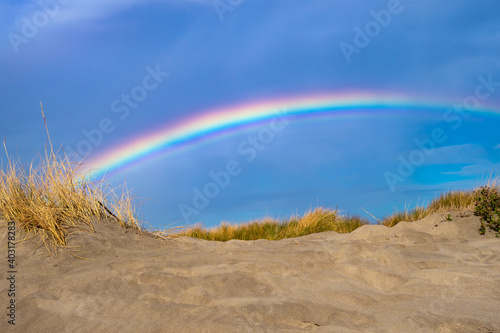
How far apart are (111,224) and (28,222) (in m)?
0.98

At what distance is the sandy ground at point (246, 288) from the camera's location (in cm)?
308

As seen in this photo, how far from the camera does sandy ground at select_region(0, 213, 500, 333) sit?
308cm

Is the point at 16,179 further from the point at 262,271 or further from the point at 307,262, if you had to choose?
the point at 307,262

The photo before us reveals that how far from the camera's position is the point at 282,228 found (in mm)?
8734

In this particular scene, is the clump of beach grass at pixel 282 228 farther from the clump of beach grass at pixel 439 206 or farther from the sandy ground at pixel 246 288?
the sandy ground at pixel 246 288

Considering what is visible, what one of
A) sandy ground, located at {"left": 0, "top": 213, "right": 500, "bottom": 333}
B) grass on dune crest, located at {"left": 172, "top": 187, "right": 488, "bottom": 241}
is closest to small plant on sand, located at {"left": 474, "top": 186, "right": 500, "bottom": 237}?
grass on dune crest, located at {"left": 172, "top": 187, "right": 488, "bottom": 241}

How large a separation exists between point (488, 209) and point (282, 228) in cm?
382

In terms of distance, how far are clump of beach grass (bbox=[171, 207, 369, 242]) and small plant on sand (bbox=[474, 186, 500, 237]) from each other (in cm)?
250

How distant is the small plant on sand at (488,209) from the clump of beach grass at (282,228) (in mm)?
2497

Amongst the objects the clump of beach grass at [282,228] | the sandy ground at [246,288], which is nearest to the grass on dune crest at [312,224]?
the clump of beach grass at [282,228]

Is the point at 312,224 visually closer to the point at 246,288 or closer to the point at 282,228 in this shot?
the point at 282,228

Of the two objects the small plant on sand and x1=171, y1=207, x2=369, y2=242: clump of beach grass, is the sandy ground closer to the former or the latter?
the small plant on sand

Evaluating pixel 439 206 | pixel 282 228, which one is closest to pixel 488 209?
pixel 439 206

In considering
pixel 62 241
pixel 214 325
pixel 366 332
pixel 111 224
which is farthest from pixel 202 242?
pixel 366 332
